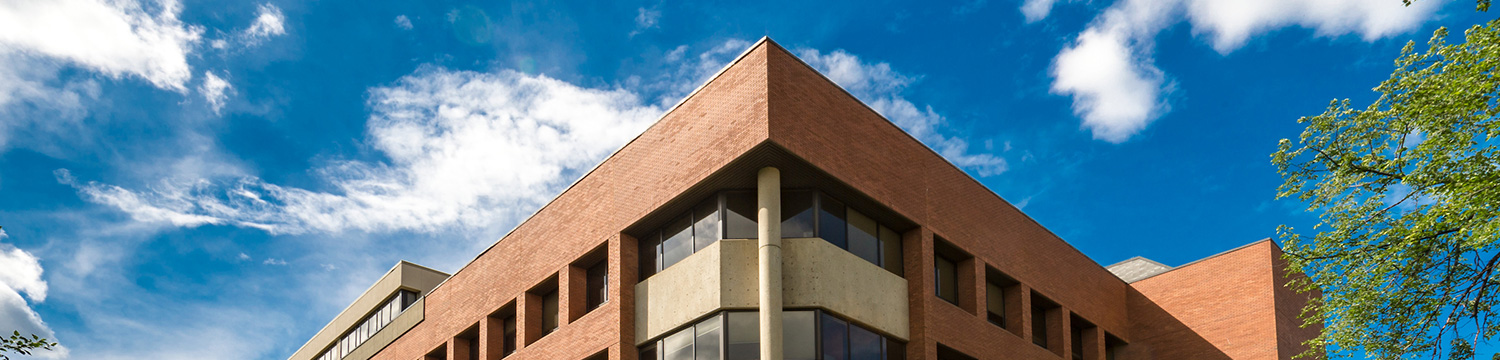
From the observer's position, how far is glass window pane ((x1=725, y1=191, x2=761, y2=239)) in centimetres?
2730

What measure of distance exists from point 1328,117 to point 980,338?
31.9ft

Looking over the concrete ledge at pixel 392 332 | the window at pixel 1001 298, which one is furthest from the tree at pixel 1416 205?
the concrete ledge at pixel 392 332

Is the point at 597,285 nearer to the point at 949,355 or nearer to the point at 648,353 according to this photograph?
the point at 648,353

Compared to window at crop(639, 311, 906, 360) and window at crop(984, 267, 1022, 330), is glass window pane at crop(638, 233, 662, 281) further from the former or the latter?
window at crop(984, 267, 1022, 330)

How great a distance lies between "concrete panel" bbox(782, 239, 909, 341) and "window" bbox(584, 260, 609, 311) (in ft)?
20.4

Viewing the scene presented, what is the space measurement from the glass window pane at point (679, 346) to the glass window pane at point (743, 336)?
1.19m

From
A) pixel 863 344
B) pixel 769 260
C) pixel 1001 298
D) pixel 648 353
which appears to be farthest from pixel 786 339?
pixel 1001 298

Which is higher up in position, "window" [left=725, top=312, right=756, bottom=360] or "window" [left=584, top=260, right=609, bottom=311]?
"window" [left=584, top=260, right=609, bottom=311]

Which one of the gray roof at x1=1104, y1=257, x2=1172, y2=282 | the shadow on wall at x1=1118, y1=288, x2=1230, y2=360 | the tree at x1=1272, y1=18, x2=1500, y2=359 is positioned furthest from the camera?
the gray roof at x1=1104, y1=257, x2=1172, y2=282

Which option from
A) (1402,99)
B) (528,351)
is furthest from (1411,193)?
(528,351)

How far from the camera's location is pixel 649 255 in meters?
29.7

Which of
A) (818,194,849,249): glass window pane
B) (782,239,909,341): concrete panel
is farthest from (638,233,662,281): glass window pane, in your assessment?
(818,194,849,249): glass window pane

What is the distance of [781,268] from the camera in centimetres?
2625

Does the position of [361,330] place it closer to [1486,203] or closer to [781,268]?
[781,268]
